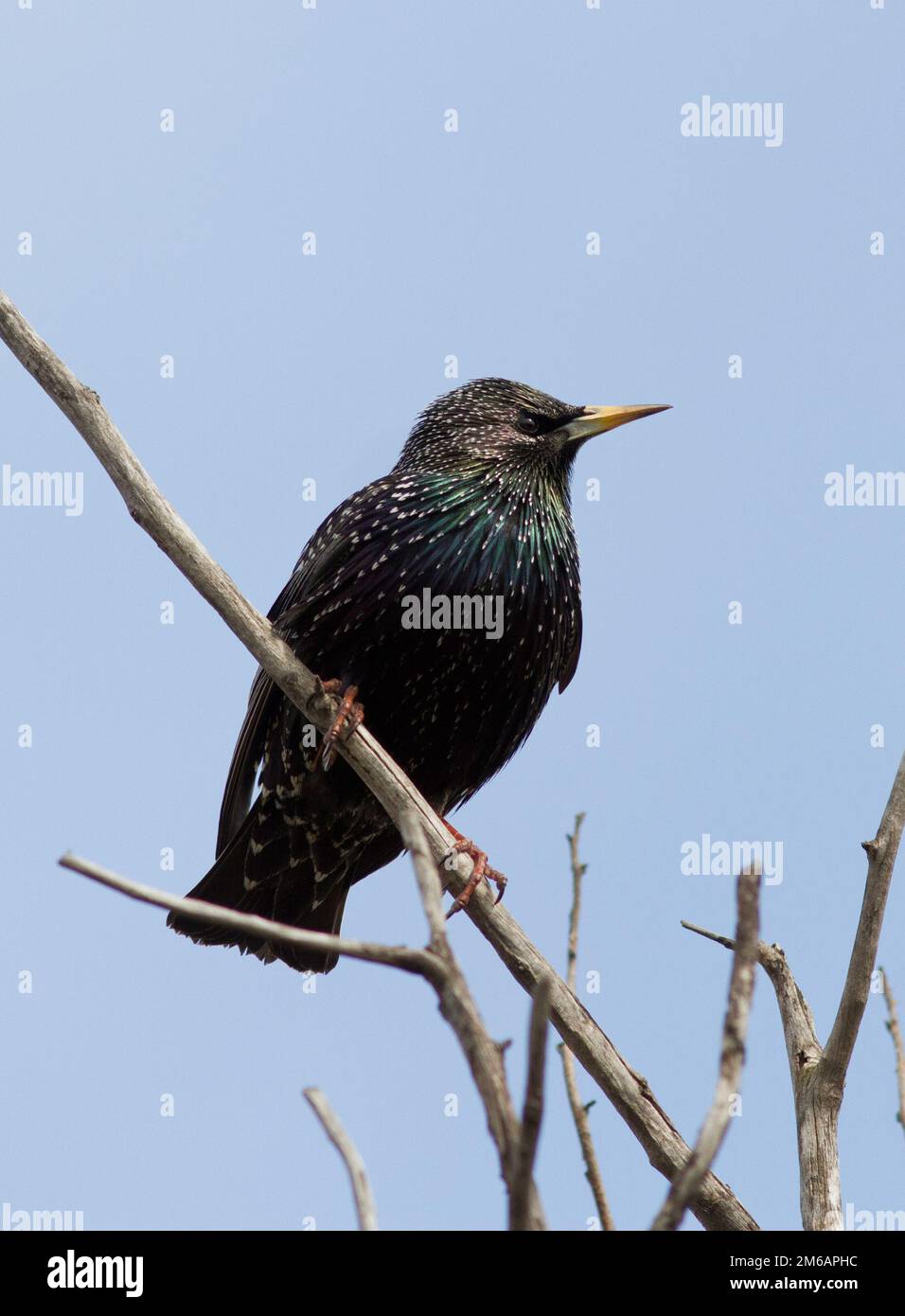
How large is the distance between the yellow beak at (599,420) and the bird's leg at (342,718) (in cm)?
152

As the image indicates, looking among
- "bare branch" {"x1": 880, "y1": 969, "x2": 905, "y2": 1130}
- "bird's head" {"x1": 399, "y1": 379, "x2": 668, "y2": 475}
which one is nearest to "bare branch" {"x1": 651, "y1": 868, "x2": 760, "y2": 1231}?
"bare branch" {"x1": 880, "y1": 969, "x2": 905, "y2": 1130}

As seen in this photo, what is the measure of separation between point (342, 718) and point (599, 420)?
186 centimetres

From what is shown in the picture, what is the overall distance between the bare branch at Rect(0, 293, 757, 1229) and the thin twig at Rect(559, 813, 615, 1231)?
0.13 meters

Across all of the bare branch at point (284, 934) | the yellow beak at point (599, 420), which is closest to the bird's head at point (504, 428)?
the yellow beak at point (599, 420)

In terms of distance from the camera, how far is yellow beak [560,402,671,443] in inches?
222

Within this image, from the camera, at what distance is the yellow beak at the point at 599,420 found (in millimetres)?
5645

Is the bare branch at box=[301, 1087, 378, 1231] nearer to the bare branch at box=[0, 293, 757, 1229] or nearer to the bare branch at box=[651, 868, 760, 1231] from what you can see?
the bare branch at box=[651, 868, 760, 1231]

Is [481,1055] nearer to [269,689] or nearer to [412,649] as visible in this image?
[412,649]

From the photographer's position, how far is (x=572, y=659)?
559 centimetres

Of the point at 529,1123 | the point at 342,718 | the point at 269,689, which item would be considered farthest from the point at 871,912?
the point at 269,689
